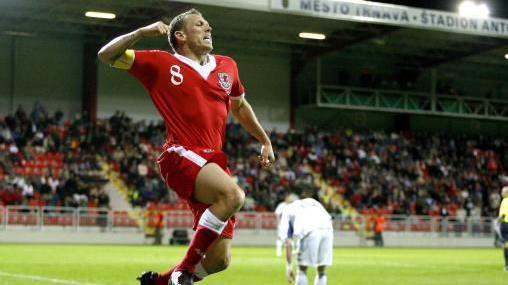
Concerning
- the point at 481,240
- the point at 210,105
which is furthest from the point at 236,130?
the point at 210,105

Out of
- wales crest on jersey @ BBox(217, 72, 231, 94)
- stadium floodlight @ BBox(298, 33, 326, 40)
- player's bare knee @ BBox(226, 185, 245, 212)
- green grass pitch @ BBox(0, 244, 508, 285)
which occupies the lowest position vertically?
green grass pitch @ BBox(0, 244, 508, 285)

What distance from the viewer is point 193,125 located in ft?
23.3

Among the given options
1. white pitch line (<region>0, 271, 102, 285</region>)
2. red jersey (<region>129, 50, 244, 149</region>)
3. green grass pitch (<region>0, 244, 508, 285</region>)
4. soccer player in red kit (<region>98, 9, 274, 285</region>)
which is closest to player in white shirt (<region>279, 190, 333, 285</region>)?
green grass pitch (<region>0, 244, 508, 285</region>)

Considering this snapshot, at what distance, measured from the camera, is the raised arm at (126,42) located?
6895mm

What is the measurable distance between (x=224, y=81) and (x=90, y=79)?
3558 cm

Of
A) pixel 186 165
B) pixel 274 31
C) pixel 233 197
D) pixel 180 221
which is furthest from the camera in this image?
pixel 274 31

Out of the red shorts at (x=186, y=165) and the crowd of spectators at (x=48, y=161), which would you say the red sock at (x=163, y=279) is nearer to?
the red shorts at (x=186, y=165)

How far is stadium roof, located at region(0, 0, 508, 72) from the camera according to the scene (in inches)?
1474

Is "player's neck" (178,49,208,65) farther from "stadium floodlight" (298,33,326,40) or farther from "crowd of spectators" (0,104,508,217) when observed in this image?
"stadium floodlight" (298,33,326,40)

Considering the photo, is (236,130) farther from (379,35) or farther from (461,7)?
(461,7)

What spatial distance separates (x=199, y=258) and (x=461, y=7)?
40494 millimetres

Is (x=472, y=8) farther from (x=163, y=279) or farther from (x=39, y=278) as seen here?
(x=163, y=279)

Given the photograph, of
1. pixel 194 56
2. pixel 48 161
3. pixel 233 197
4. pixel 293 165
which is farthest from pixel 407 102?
pixel 233 197

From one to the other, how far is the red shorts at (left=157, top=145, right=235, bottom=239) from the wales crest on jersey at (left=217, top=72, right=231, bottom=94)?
62cm
